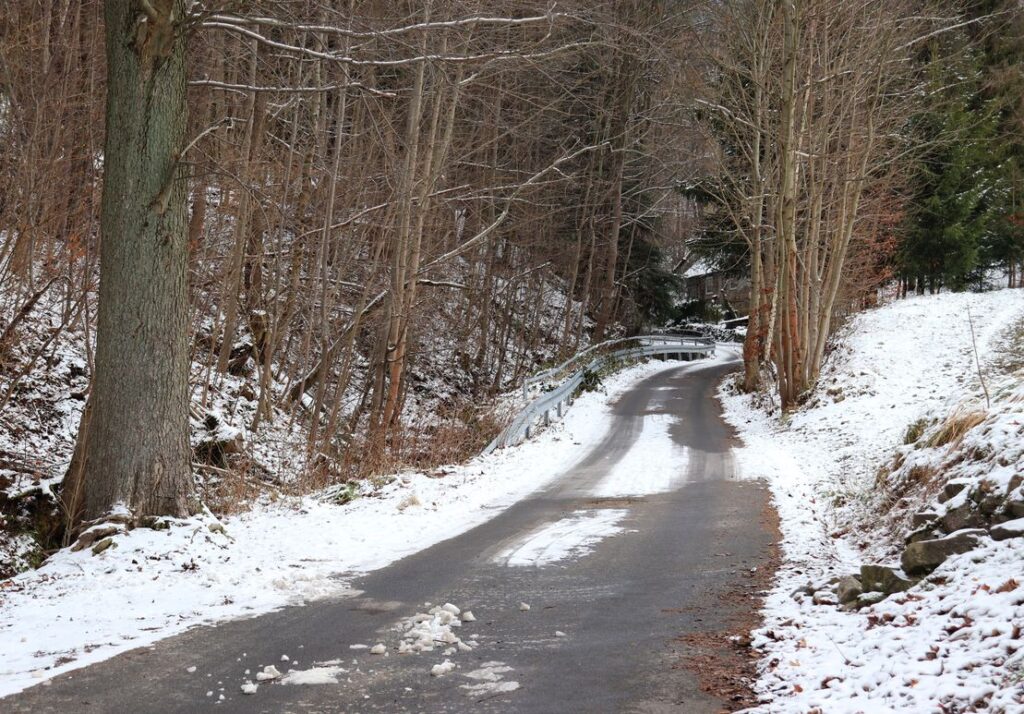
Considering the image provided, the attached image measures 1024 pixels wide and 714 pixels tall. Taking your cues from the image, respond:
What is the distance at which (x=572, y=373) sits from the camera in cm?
2477

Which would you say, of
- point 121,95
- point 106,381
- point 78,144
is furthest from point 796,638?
point 78,144

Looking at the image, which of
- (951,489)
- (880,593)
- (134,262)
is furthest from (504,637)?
(134,262)

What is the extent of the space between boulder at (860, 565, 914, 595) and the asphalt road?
0.86 m

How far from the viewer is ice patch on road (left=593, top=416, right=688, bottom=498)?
11.9 m

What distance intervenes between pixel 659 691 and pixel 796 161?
16977 millimetres

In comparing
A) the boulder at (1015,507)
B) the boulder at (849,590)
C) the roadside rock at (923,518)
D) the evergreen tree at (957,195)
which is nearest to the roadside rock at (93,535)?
the boulder at (849,590)

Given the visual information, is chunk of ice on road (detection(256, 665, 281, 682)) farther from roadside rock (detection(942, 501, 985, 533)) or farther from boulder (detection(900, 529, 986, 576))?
roadside rock (detection(942, 501, 985, 533))

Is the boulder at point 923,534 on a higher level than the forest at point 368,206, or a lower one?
lower

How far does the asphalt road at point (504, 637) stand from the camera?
4.47 metres

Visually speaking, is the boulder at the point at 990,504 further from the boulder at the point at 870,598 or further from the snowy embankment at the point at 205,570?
the snowy embankment at the point at 205,570

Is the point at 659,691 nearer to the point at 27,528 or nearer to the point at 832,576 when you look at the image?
the point at 832,576

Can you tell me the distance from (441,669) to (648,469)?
30.1 feet

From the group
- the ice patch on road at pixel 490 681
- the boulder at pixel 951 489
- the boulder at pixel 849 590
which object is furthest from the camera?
the boulder at pixel 951 489

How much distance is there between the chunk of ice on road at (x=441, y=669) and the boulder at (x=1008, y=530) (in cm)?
363
